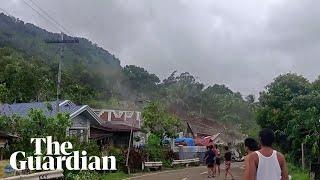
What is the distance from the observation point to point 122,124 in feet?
149

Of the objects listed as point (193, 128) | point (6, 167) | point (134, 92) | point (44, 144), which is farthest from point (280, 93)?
point (134, 92)

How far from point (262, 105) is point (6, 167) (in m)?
21.5

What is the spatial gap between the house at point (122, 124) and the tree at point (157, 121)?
2.19 metres

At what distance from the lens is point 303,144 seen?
995 inches

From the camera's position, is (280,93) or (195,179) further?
(280,93)

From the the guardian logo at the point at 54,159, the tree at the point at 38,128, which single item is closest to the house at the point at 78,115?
the tree at the point at 38,128

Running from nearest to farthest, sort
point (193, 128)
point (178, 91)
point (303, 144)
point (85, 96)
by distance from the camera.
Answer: point (303, 144) < point (85, 96) < point (193, 128) < point (178, 91)

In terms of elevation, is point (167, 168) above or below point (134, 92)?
below

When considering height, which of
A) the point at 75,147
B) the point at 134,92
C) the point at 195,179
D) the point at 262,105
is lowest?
the point at 195,179

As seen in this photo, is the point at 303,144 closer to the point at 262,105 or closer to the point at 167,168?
the point at 262,105

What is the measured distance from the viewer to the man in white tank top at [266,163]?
6336 millimetres

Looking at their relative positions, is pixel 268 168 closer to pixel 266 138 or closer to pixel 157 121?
pixel 266 138

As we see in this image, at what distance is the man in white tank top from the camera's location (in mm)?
6336

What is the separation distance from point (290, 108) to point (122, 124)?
18.7 metres
